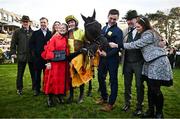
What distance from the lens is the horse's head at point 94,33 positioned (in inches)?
235

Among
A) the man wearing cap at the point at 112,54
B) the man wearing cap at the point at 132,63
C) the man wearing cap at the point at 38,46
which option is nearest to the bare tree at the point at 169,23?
the man wearing cap at the point at 38,46

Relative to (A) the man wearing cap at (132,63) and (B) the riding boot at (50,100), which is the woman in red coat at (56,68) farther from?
(A) the man wearing cap at (132,63)

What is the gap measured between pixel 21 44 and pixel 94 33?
2.70 meters

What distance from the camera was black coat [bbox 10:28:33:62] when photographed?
785 cm

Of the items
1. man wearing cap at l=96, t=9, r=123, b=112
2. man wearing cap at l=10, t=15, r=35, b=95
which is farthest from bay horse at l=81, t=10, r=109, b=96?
man wearing cap at l=10, t=15, r=35, b=95

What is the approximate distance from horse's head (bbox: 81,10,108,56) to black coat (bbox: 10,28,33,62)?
7.69 ft

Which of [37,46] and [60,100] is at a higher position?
[37,46]

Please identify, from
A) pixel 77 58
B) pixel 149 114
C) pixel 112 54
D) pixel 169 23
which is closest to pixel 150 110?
pixel 149 114

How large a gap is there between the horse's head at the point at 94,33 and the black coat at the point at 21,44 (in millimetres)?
2343

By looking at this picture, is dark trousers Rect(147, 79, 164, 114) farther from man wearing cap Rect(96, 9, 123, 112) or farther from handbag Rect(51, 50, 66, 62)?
handbag Rect(51, 50, 66, 62)

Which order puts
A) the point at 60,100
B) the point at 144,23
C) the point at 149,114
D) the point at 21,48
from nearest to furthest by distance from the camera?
the point at 144,23, the point at 149,114, the point at 60,100, the point at 21,48

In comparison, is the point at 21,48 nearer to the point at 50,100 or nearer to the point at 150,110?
the point at 50,100

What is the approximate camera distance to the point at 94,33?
602 cm

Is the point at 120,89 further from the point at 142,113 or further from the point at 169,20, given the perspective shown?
the point at 169,20
